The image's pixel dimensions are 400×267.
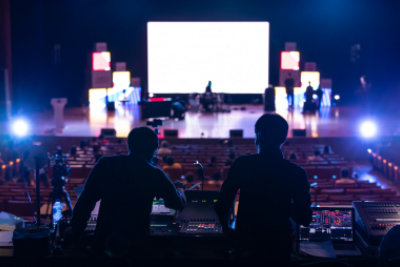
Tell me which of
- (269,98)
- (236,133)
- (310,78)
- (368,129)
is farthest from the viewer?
(310,78)

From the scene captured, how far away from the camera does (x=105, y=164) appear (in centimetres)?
376

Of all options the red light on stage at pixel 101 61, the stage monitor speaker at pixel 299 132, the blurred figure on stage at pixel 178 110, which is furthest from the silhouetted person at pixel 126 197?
the red light on stage at pixel 101 61

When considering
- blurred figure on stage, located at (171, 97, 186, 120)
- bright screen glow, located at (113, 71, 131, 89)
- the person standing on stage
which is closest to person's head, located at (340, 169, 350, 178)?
blurred figure on stage, located at (171, 97, 186, 120)

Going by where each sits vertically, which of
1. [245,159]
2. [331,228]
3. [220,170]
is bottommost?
[220,170]

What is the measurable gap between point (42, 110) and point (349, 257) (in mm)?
20945

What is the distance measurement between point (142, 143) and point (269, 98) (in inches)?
758

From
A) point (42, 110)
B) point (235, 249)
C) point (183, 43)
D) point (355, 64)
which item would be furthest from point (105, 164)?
point (355, 64)

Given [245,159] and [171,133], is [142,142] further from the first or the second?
[171,133]

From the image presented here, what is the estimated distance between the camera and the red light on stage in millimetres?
24156

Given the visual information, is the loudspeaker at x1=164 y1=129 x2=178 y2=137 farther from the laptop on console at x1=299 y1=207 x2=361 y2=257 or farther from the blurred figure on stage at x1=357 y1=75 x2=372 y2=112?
the laptop on console at x1=299 y1=207 x2=361 y2=257

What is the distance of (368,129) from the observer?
61.2ft

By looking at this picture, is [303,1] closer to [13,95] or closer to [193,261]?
[13,95]

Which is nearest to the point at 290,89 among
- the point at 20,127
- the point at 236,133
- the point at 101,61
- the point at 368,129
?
the point at 368,129

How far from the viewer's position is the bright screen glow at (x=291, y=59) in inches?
994
